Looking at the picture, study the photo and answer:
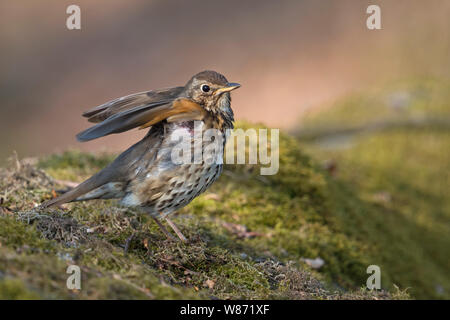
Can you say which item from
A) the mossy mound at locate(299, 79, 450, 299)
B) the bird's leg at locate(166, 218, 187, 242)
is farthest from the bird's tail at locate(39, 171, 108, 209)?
the mossy mound at locate(299, 79, 450, 299)

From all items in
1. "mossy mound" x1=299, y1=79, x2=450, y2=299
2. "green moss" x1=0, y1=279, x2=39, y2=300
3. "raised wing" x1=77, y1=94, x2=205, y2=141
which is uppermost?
"raised wing" x1=77, y1=94, x2=205, y2=141

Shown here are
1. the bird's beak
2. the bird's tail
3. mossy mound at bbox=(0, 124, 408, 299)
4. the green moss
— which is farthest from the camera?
the bird's beak

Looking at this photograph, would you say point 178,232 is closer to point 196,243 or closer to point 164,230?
point 164,230

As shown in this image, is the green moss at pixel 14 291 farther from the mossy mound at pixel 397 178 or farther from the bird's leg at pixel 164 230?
the mossy mound at pixel 397 178

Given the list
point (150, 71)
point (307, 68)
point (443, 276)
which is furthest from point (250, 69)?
point (443, 276)

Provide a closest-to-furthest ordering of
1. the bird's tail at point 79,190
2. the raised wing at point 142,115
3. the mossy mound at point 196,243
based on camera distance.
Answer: the mossy mound at point 196,243, the raised wing at point 142,115, the bird's tail at point 79,190

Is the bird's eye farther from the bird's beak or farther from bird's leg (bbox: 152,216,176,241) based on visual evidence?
bird's leg (bbox: 152,216,176,241)

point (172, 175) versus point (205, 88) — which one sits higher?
point (205, 88)

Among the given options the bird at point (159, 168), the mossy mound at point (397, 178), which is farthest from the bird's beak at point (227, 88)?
the mossy mound at point (397, 178)

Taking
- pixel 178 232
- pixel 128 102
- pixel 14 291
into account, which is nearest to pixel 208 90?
pixel 128 102
